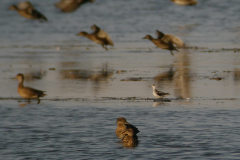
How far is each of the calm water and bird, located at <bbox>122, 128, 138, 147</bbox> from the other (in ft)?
0.38

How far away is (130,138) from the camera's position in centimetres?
930

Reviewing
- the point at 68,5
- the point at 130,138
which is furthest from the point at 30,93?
the point at 130,138

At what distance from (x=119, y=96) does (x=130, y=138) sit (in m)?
4.44

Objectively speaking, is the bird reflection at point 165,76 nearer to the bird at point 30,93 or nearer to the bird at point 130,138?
the bird at point 30,93

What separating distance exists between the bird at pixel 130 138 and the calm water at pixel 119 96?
12cm

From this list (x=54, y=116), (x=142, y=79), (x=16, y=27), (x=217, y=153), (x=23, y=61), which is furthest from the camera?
(x=16, y=27)

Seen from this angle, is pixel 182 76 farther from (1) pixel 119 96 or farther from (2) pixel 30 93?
(2) pixel 30 93

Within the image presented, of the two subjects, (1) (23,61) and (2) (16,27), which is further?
(2) (16,27)

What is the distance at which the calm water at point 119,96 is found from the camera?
902 cm

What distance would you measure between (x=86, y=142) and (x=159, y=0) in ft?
140

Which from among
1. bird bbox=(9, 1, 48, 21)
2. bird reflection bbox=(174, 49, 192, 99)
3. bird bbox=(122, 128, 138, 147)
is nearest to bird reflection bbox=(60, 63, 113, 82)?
bird reflection bbox=(174, 49, 192, 99)

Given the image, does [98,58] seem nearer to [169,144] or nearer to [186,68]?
[186,68]

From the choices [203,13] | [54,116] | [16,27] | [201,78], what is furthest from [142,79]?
[203,13]

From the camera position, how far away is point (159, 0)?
Answer: 51031 mm
